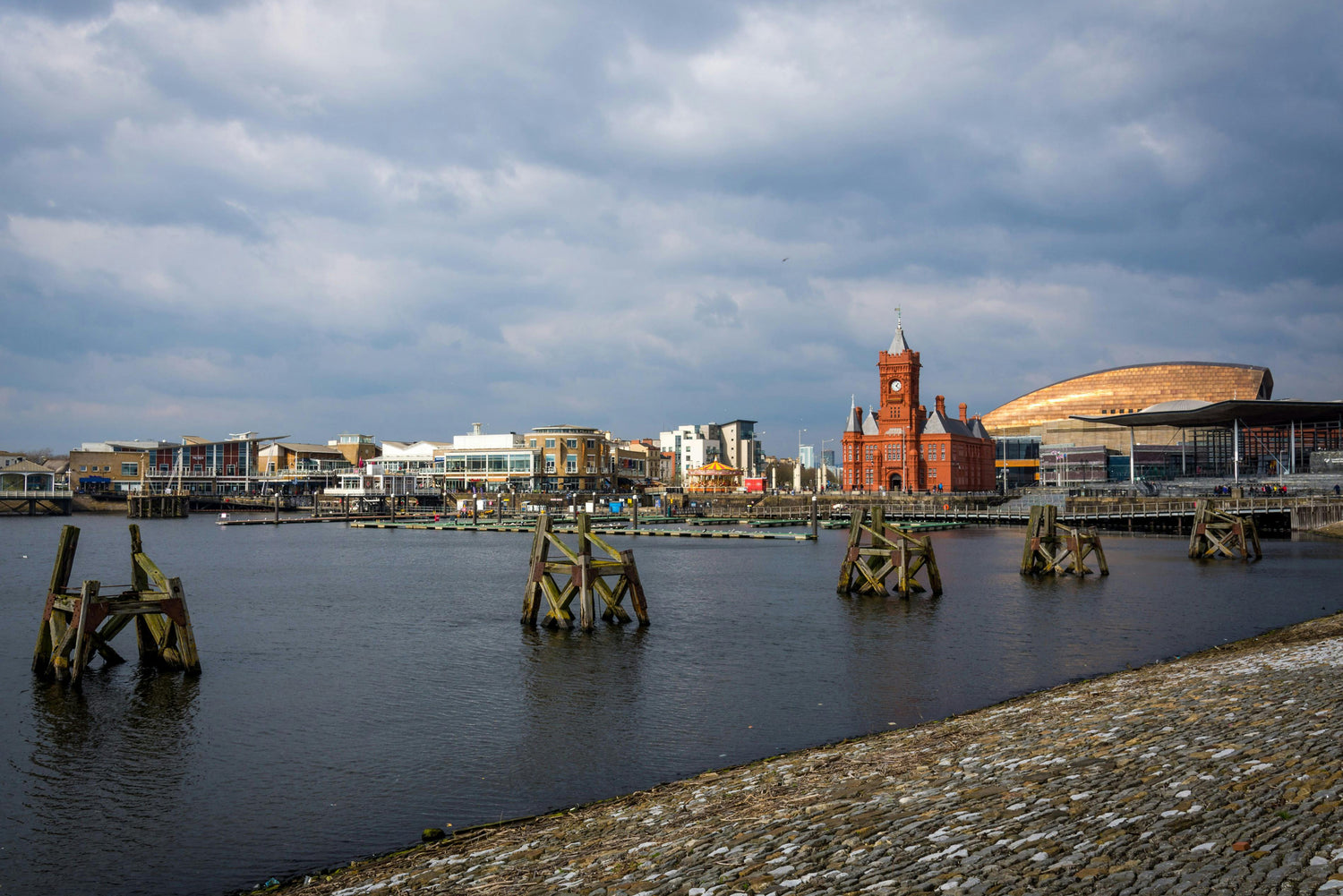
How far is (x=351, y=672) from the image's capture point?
82.6 ft

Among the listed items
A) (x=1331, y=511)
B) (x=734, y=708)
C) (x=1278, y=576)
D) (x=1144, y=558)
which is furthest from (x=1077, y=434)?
(x=734, y=708)

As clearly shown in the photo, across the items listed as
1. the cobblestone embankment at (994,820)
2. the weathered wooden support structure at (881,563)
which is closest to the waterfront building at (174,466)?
the weathered wooden support structure at (881,563)

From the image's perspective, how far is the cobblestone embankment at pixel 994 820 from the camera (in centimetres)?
829

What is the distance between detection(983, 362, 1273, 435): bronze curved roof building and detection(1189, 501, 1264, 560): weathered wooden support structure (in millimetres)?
98963

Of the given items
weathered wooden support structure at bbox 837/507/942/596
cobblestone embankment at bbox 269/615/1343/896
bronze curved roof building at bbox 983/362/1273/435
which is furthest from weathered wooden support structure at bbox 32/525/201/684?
bronze curved roof building at bbox 983/362/1273/435

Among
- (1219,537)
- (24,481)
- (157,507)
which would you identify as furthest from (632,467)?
(1219,537)

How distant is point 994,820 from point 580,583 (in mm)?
21084

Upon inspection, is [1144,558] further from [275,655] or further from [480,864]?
[480,864]

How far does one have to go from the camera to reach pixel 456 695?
22.4 metres

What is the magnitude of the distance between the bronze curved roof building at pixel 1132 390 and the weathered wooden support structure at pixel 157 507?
129 m

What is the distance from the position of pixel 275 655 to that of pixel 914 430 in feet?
341

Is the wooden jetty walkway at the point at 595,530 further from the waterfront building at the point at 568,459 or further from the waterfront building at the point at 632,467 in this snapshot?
the waterfront building at the point at 632,467

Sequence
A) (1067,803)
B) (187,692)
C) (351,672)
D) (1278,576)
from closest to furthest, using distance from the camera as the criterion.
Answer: (1067,803), (187,692), (351,672), (1278,576)

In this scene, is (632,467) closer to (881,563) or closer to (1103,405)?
(1103,405)
